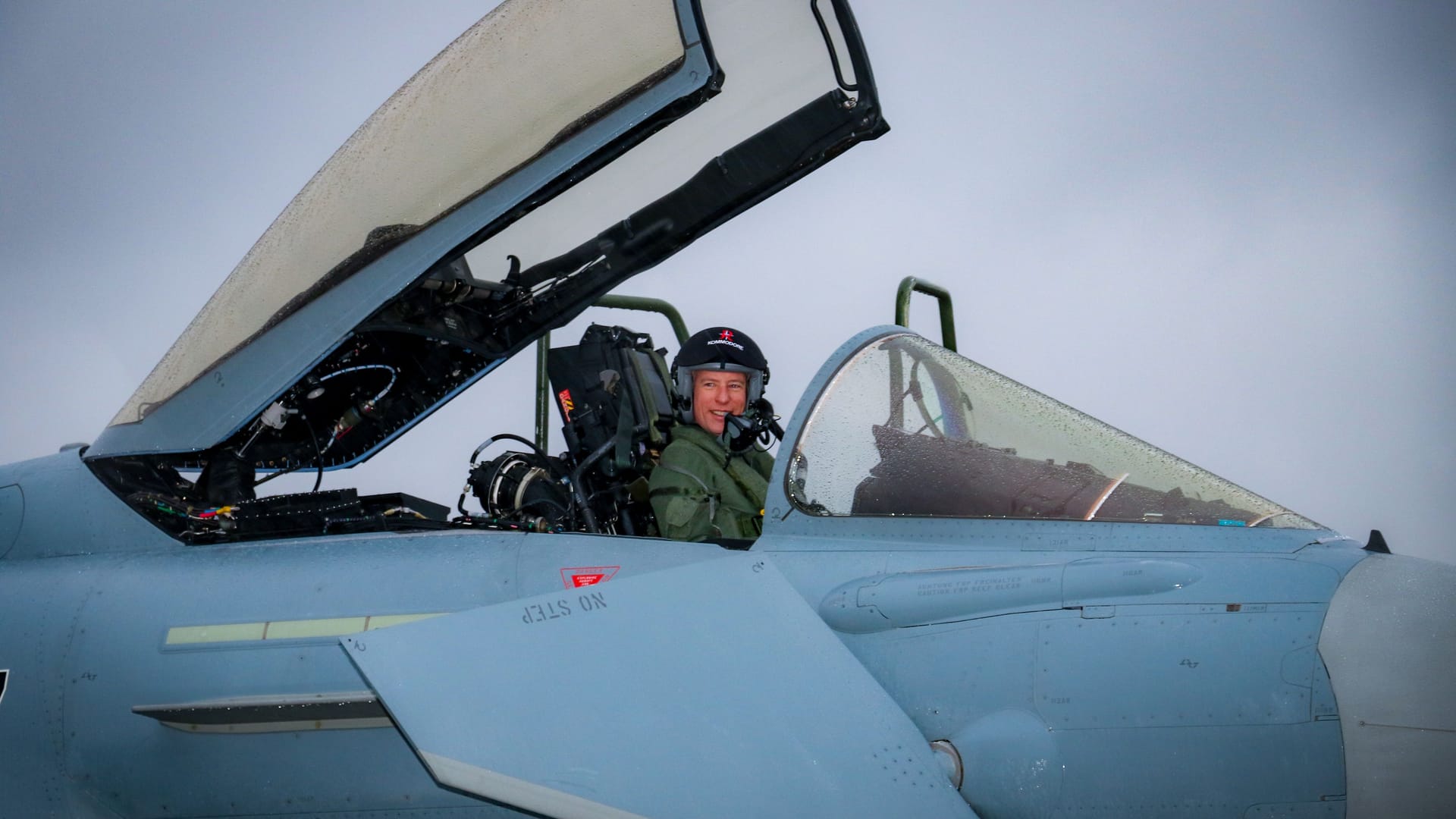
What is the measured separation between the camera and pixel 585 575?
325 centimetres

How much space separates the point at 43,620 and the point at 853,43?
3.11 meters

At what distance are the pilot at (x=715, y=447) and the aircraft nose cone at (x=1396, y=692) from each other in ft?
6.08

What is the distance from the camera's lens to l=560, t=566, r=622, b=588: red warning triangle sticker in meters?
3.23

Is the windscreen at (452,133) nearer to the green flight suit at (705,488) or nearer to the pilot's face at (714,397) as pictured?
the green flight suit at (705,488)

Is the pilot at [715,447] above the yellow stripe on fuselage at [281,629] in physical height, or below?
A: above

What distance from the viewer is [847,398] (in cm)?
328

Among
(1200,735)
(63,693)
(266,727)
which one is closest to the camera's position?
(1200,735)

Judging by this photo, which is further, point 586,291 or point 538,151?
point 586,291

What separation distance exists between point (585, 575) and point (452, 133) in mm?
1491

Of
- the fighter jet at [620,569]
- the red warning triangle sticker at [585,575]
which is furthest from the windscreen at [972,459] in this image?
the red warning triangle sticker at [585,575]

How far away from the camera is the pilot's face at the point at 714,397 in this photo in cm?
455

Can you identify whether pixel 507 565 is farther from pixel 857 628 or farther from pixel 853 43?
pixel 853 43

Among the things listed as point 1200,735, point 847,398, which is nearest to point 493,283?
point 847,398

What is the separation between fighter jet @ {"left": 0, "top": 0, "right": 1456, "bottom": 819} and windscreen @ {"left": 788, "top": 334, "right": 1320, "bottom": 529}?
0.01 m
